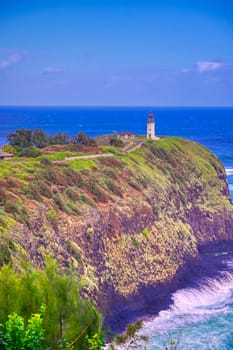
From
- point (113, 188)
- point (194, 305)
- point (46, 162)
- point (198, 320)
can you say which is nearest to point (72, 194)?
point (113, 188)

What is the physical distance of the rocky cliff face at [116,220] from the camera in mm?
42250

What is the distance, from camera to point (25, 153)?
65250 millimetres

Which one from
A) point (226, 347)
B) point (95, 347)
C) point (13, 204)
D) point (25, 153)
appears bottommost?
point (226, 347)

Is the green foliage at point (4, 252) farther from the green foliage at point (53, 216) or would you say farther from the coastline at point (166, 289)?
the green foliage at point (53, 216)

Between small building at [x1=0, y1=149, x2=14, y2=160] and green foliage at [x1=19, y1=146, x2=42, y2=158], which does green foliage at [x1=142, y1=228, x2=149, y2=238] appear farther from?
small building at [x1=0, y1=149, x2=14, y2=160]

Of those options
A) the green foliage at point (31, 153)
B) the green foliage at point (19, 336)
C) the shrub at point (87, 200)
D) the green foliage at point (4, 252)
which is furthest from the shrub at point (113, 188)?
the green foliage at point (19, 336)

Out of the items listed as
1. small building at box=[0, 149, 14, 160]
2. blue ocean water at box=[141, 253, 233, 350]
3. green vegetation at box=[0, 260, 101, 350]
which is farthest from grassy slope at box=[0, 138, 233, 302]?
green vegetation at box=[0, 260, 101, 350]

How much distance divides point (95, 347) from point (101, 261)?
2955cm

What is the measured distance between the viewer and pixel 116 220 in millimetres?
50969

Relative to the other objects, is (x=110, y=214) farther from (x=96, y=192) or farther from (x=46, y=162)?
(x=46, y=162)

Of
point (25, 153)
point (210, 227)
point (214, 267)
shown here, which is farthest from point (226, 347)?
point (25, 153)

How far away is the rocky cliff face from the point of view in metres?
42.2

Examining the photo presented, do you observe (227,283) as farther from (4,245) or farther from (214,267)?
(4,245)

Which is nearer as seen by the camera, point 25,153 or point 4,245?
point 4,245
